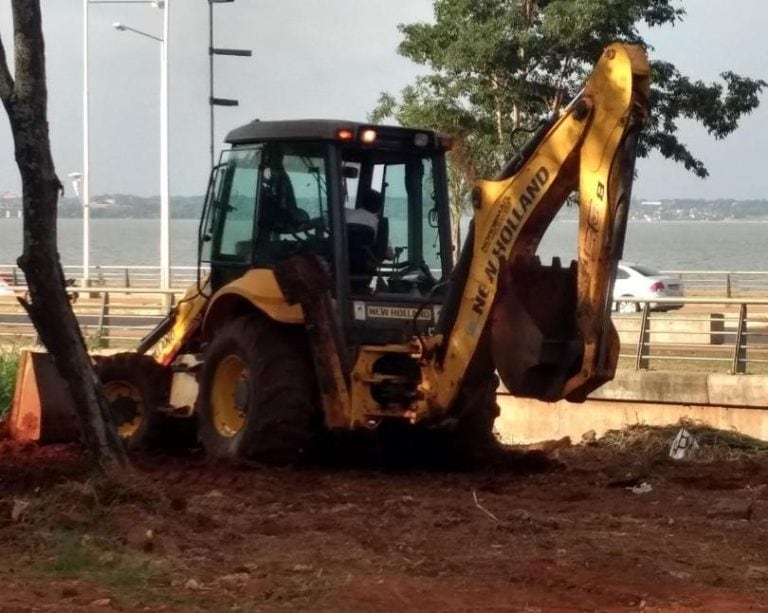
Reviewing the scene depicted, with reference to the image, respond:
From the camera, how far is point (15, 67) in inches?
364

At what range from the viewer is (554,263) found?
34.2ft

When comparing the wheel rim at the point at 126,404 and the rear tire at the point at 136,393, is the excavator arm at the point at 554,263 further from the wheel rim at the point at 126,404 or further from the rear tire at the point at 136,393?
the wheel rim at the point at 126,404

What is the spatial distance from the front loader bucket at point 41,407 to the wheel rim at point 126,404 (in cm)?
40

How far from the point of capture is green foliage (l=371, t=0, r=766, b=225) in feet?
74.6

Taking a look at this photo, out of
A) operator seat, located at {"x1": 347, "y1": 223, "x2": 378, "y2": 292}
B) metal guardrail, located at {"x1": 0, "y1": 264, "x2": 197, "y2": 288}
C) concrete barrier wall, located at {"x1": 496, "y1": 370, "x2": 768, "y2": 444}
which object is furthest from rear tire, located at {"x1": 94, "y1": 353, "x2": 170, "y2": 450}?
metal guardrail, located at {"x1": 0, "y1": 264, "x2": 197, "y2": 288}

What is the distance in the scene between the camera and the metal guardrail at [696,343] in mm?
16438

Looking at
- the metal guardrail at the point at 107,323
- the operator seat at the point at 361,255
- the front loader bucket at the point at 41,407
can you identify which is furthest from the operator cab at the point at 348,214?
the metal guardrail at the point at 107,323

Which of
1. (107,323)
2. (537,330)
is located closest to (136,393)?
(537,330)

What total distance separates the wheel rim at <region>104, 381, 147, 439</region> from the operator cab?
1.32m

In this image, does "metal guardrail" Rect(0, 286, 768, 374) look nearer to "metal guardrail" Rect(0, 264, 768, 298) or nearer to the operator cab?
the operator cab

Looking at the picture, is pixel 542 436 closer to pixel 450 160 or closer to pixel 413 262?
pixel 413 262

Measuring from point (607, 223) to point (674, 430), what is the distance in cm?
579

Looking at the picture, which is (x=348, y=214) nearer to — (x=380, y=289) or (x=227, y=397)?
(x=380, y=289)

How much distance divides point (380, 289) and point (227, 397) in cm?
152
